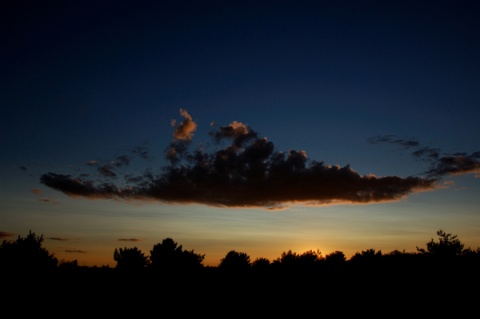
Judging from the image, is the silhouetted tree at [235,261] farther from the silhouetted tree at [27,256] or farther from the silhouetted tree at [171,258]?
the silhouetted tree at [27,256]

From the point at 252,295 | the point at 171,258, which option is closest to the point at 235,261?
the point at 171,258

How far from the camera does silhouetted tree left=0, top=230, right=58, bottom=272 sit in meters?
35.1

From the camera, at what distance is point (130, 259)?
160 ft

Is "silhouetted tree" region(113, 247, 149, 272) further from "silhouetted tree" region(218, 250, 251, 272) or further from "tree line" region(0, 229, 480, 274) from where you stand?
"silhouetted tree" region(218, 250, 251, 272)

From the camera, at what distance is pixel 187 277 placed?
153 feet

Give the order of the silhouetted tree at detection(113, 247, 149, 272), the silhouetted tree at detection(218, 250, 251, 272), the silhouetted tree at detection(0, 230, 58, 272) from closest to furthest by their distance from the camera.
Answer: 1. the silhouetted tree at detection(0, 230, 58, 272)
2. the silhouetted tree at detection(113, 247, 149, 272)
3. the silhouetted tree at detection(218, 250, 251, 272)

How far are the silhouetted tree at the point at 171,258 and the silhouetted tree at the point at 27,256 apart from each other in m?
14.2

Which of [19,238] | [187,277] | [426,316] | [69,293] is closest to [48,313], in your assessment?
[69,293]

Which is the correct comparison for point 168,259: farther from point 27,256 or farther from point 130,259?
point 27,256

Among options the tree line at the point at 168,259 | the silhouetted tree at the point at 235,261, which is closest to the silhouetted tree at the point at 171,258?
the tree line at the point at 168,259

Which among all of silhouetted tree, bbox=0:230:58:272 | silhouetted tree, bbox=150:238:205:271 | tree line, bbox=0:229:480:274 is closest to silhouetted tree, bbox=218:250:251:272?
tree line, bbox=0:229:480:274

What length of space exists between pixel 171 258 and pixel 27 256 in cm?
1883

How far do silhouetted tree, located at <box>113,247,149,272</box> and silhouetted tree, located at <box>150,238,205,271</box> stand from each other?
1.43m

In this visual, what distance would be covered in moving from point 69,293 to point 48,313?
489cm
